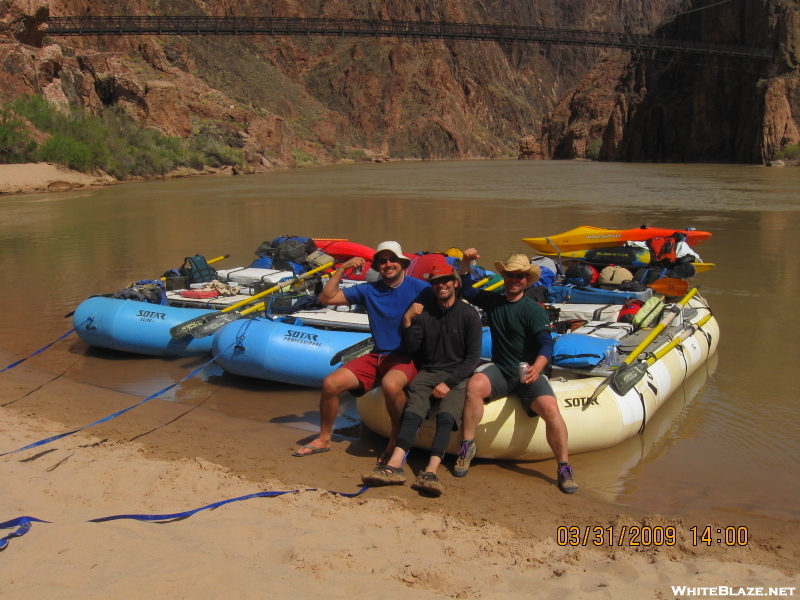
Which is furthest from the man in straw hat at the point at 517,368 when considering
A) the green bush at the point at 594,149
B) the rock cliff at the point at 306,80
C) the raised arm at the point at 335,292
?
the green bush at the point at 594,149

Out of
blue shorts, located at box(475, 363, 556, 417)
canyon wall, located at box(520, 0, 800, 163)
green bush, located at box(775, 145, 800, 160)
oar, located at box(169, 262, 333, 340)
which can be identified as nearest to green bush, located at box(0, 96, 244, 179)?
oar, located at box(169, 262, 333, 340)

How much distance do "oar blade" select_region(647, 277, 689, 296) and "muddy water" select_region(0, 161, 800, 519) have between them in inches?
30.3

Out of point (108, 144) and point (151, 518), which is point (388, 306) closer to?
point (151, 518)

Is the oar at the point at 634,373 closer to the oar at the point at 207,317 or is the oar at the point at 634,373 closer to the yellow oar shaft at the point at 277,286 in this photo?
the oar at the point at 207,317

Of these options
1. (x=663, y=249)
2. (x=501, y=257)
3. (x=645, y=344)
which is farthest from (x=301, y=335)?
(x=501, y=257)

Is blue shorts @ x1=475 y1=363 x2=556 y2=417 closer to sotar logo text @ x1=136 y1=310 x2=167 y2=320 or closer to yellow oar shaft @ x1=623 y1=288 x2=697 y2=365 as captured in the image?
yellow oar shaft @ x1=623 y1=288 x2=697 y2=365

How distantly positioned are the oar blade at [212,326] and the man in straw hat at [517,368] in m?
3.09

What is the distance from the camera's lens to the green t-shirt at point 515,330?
4.55m

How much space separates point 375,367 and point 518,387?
35.7 inches

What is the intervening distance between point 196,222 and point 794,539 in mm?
17737

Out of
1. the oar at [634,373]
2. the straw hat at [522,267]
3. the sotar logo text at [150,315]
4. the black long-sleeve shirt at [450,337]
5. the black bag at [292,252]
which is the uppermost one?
the straw hat at [522,267]

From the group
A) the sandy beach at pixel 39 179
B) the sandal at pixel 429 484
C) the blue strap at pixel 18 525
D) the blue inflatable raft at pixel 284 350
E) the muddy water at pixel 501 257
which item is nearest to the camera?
the blue strap at pixel 18 525

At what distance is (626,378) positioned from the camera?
5258 millimetres

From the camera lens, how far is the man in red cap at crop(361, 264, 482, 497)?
4434 mm
